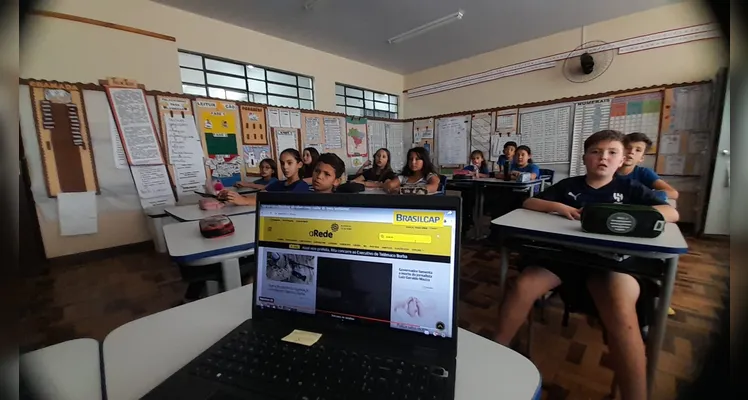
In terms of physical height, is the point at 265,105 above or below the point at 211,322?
above

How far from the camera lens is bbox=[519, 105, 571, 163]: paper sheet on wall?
4.07 metres

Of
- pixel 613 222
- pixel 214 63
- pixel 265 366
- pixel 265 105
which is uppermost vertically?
pixel 214 63

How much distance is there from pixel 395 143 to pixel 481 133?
1.56 m

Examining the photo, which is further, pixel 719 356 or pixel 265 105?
pixel 265 105

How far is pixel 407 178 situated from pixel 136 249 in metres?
2.72

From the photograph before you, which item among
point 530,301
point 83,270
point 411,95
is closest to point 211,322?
point 530,301

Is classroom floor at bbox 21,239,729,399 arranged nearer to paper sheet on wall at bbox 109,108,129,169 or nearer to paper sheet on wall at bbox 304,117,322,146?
paper sheet on wall at bbox 109,108,129,169

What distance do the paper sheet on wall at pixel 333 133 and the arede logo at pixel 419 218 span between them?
414 cm

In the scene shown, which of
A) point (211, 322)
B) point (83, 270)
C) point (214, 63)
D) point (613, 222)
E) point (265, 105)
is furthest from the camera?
point (265, 105)

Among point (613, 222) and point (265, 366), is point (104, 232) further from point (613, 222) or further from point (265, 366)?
point (613, 222)

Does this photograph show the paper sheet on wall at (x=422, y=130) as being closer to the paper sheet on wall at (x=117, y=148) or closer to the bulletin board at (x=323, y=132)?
the bulletin board at (x=323, y=132)

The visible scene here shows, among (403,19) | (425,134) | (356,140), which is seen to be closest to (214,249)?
(403,19)

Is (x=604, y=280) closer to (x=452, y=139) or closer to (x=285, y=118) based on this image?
(x=285, y=118)

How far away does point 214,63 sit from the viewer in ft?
11.5
